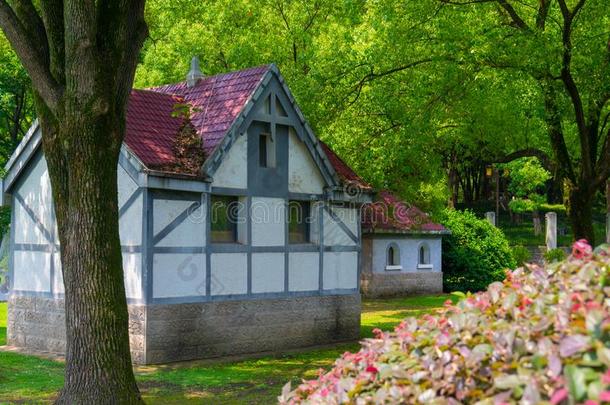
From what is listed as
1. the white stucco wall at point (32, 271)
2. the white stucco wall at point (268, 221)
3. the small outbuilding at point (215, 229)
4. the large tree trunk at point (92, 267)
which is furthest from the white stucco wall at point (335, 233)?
the large tree trunk at point (92, 267)

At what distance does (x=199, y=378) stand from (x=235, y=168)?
16.9ft

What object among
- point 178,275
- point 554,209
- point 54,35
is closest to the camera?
point 54,35

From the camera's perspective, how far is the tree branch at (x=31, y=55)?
10016mm

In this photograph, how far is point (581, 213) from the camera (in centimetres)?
1991

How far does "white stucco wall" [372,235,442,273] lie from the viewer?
31.3 m

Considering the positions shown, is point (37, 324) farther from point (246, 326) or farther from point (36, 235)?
point (246, 326)

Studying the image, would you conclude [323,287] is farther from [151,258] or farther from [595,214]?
[595,214]

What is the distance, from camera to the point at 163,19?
114 ft

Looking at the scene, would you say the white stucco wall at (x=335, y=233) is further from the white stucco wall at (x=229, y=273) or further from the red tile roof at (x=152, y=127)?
the red tile roof at (x=152, y=127)

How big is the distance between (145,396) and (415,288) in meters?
20.6

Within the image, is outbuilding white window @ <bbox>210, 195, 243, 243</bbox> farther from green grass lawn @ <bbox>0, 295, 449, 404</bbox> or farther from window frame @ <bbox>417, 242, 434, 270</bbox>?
window frame @ <bbox>417, 242, 434, 270</bbox>

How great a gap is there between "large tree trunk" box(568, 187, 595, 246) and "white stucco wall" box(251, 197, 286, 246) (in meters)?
7.17

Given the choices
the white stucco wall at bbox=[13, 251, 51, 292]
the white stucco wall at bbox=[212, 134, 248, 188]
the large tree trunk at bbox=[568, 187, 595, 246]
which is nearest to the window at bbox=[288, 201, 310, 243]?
the white stucco wall at bbox=[212, 134, 248, 188]

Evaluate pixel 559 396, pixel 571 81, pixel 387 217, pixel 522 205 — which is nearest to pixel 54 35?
pixel 559 396
